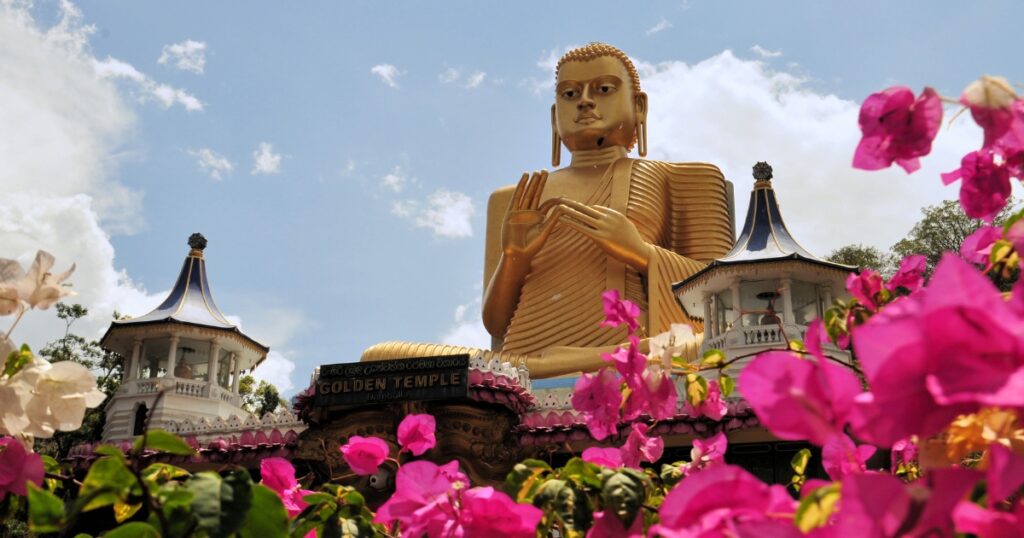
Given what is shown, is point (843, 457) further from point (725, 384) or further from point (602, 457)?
point (602, 457)

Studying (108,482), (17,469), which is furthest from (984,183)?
(17,469)

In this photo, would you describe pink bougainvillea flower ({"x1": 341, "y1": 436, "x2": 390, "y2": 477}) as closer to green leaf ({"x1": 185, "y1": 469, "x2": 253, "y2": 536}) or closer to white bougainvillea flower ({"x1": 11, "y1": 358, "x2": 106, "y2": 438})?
white bougainvillea flower ({"x1": 11, "y1": 358, "x2": 106, "y2": 438})

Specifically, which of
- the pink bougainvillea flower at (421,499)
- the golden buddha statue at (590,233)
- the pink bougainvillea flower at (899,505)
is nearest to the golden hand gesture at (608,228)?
the golden buddha statue at (590,233)

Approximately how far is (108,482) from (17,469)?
0.48m

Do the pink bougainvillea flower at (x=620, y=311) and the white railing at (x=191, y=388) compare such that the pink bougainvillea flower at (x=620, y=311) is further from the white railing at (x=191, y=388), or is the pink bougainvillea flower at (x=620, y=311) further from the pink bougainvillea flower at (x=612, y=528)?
the white railing at (x=191, y=388)

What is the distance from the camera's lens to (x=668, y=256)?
50.9ft

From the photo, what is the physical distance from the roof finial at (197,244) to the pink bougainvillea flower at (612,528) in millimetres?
18103

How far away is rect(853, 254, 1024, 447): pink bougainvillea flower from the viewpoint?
1120mm

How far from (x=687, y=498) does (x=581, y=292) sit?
Answer: 48.5 ft

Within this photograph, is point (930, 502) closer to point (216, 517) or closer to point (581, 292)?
point (216, 517)

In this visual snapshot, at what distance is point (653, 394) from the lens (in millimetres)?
2953

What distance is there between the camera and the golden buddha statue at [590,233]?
15.1m

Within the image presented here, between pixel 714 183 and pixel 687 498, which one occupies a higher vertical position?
pixel 714 183

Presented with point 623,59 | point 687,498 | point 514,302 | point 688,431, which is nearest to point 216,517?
point 687,498
